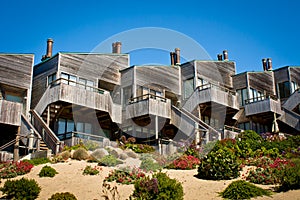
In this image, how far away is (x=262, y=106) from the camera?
3775 centimetres

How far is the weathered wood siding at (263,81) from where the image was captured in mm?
42188

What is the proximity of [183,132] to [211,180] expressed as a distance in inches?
537

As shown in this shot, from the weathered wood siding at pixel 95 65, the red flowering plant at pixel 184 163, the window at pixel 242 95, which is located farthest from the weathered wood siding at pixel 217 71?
the red flowering plant at pixel 184 163

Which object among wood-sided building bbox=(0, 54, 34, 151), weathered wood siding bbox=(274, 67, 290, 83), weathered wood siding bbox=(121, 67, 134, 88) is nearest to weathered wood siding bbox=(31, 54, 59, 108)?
wood-sided building bbox=(0, 54, 34, 151)

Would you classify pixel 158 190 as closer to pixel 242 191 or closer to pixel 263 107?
pixel 242 191

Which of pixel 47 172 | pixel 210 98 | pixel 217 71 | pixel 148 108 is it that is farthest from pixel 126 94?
pixel 47 172

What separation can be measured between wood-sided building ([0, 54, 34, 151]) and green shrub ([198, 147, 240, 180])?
1412 cm

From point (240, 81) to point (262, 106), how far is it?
17.1ft

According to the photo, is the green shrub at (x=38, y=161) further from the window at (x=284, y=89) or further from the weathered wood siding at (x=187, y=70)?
the window at (x=284, y=89)

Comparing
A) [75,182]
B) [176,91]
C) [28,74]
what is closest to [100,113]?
[28,74]

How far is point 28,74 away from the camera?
31.3 metres

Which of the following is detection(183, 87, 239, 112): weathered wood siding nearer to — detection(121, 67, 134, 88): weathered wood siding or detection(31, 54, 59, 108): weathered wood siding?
detection(121, 67, 134, 88): weathered wood siding

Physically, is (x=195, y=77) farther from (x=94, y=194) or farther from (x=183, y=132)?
(x=94, y=194)

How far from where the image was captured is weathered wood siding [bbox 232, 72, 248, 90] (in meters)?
41.7
